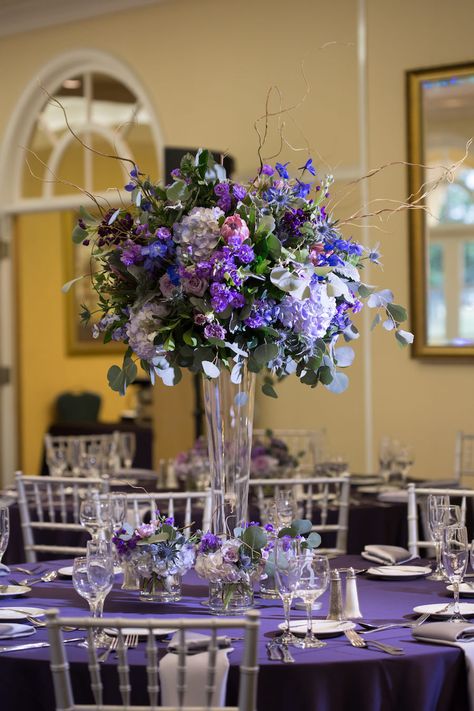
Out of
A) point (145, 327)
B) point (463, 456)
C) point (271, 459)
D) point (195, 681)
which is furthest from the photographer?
point (463, 456)

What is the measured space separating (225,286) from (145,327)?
235 mm

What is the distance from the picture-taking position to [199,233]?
2654 millimetres

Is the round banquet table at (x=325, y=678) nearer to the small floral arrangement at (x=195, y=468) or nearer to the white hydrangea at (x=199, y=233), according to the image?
the white hydrangea at (x=199, y=233)

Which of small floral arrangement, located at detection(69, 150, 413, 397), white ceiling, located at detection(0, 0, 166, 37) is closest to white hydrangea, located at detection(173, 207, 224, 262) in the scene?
small floral arrangement, located at detection(69, 150, 413, 397)

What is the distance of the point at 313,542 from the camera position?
276cm

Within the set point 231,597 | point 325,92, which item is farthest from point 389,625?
point 325,92

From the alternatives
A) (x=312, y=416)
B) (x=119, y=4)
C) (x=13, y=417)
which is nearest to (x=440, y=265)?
(x=312, y=416)

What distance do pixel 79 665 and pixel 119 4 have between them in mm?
6755

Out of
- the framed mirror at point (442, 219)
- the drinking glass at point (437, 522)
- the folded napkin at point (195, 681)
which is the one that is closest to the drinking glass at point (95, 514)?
the drinking glass at point (437, 522)

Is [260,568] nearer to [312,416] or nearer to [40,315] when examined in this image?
[312,416]

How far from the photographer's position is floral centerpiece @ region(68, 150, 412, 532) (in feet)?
8.74

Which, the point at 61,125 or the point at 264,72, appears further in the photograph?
the point at 61,125

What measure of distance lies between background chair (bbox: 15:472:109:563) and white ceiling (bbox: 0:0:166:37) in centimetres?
402

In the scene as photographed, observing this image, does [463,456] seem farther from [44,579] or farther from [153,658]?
[153,658]
